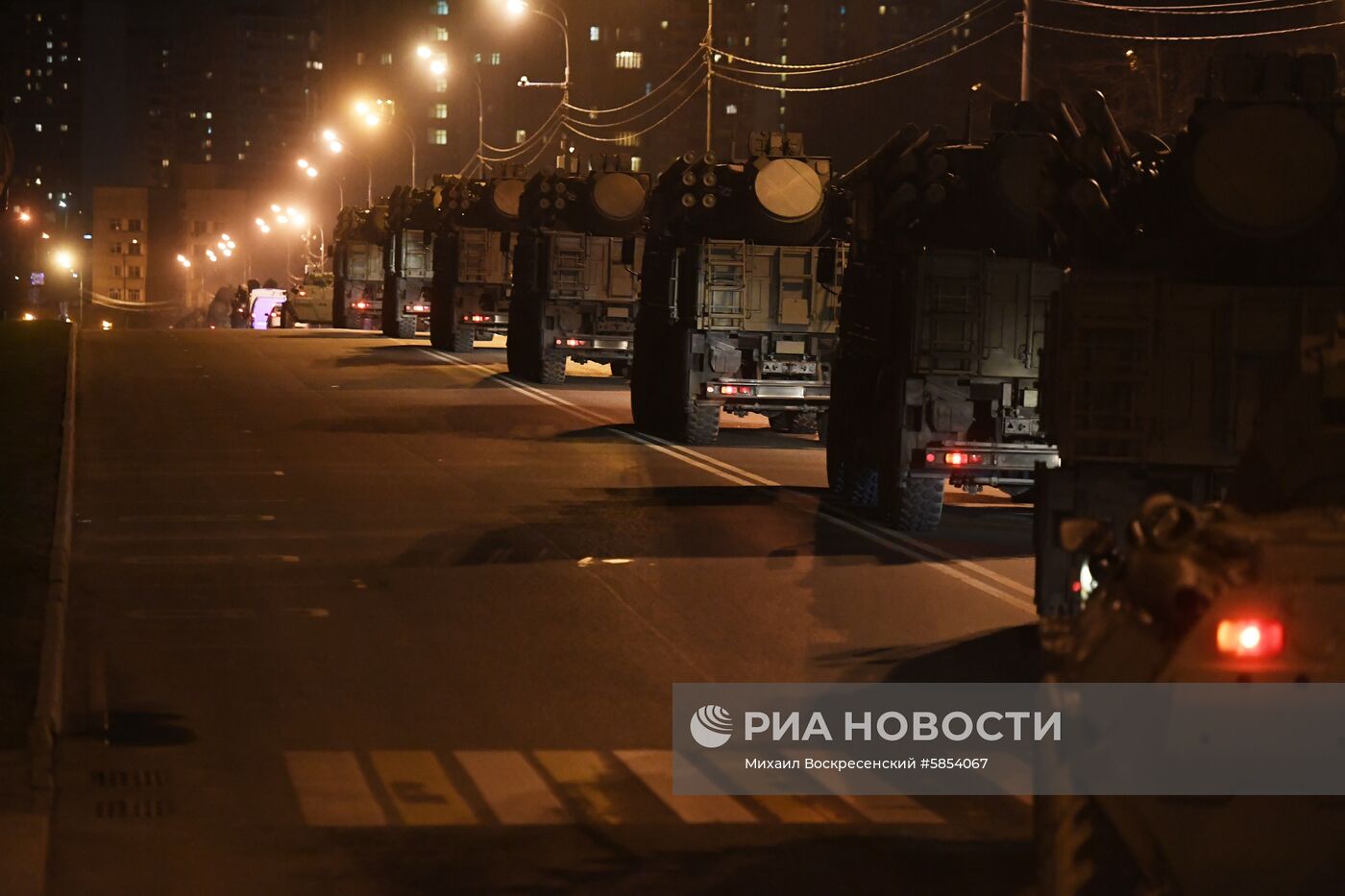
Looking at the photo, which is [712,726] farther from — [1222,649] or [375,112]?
[375,112]

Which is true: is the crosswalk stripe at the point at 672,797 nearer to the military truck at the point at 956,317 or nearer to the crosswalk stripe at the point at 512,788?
the crosswalk stripe at the point at 512,788

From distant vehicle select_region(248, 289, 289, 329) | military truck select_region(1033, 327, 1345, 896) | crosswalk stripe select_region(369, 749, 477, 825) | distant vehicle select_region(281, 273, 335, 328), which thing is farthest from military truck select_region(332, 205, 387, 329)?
military truck select_region(1033, 327, 1345, 896)

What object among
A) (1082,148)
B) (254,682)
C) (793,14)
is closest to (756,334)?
(1082,148)

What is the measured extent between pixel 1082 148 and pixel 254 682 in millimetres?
6013

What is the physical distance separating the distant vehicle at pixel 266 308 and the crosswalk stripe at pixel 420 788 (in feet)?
233

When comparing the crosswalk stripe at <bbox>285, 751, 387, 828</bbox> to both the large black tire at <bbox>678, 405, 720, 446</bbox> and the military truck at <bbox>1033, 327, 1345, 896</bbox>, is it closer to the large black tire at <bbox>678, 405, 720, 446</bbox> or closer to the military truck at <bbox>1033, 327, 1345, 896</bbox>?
the military truck at <bbox>1033, 327, 1345, 896</bbox>

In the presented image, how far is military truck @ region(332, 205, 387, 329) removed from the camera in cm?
6425

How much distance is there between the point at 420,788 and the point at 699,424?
17952mm

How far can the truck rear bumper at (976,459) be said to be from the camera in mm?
18062

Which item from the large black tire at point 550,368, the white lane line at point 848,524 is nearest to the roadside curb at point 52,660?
the white lane line at point 848,524

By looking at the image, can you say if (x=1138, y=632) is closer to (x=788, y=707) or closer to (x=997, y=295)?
(x=788, y=707)

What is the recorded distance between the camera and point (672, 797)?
886cm

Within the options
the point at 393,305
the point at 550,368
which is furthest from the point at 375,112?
the point at 550,368

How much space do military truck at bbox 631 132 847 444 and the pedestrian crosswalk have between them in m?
16.8
